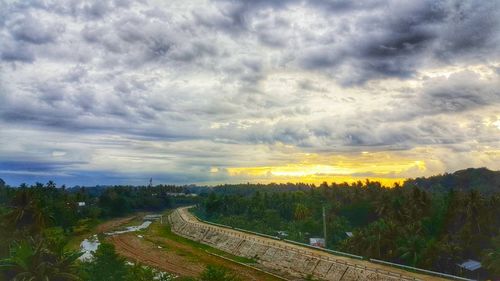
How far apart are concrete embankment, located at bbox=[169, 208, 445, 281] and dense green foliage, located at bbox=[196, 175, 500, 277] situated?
338 inches

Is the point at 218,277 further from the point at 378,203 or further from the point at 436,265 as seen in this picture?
the point at 378,203

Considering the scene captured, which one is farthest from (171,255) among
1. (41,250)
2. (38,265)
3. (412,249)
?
(38,265)

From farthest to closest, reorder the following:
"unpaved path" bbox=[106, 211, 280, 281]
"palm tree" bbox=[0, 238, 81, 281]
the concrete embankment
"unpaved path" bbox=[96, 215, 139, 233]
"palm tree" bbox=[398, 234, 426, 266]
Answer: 1. "unpaved path" bbox=[96, 215, 139, 233]
2. "unpaved path" bbox=[106, 211, 280, 281]
3. "palm tree" bbox=[398, 234, 426, 266]
4. the concrete embankment
5. "palm tree" bbox=[0, 238, 81, 281]

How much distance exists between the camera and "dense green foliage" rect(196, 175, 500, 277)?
7316 centimetres

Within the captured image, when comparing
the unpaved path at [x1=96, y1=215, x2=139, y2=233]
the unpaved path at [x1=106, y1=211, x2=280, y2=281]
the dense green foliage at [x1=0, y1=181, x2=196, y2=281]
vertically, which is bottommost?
the unpaved path at [x1=106, y1=211, x2=280, y2=281]

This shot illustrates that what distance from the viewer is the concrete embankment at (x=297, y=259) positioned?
198ft

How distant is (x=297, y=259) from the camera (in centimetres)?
7575

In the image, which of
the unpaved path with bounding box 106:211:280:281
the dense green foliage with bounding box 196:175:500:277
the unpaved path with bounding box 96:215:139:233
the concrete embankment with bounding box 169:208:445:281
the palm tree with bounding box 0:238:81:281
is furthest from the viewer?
the unpaved path with bounding box 96:215:139:233

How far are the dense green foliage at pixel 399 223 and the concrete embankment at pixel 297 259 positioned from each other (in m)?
8.58

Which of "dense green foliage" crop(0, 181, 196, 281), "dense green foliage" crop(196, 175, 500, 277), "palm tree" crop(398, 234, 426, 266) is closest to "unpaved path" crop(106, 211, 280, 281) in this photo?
"dense green foliage" crop(196, 175, 500, 277)

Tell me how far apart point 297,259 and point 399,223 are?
96.9 feet

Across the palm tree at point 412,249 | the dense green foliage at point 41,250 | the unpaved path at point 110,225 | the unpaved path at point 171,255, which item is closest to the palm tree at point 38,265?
the dense green foliage at point 41,250

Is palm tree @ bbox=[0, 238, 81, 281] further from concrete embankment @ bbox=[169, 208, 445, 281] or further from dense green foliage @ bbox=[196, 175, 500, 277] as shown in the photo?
dense green foliage @ bbox=[196, 175, 500, 277]

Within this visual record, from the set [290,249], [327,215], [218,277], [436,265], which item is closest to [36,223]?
[290,249]
